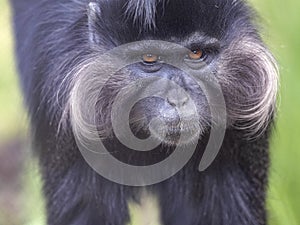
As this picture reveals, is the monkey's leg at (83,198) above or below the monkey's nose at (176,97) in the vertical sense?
below

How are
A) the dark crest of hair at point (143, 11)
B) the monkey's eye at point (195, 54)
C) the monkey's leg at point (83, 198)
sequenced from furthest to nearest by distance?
the monkey's leg at point (83, 198) < the monkey's eye at point (195, 54) < the dark crest of hair at point (143, 11)

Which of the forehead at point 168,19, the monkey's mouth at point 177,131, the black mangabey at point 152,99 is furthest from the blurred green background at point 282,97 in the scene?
the monkey's mouth at point 177,131

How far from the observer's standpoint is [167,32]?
8.23 ft

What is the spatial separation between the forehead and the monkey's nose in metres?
0.16

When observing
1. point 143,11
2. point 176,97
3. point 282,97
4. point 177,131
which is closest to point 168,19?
point 143,11

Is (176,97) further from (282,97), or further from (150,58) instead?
(282,97)

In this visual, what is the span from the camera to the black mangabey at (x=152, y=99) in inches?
99.4

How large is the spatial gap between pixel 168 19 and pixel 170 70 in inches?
6.1

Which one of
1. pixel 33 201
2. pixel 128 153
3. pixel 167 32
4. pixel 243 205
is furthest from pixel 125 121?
pixel 33 201

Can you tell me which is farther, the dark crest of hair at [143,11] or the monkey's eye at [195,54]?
the monkey's eye at [195,54]

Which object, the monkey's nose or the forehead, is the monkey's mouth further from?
the forehead

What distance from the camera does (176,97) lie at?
8.14 ft

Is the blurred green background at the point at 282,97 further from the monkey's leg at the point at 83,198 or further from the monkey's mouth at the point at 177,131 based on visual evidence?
the monkey's mouth at the point at 177,131

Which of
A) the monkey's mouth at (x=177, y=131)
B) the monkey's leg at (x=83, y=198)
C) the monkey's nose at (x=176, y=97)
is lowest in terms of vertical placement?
the monkey's leg at (x=83, y=198)
